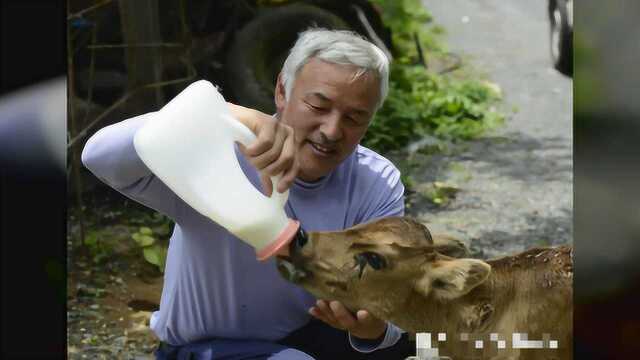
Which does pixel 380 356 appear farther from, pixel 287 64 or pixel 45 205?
pixel 45 205

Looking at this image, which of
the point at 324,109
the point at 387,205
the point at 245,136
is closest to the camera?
the point at 245,136

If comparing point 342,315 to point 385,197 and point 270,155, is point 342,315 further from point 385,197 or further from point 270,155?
point 270,155

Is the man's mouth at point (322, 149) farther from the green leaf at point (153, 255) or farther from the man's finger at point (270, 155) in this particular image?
the green leaf at point (153, 255)

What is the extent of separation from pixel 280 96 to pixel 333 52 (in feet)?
0.91

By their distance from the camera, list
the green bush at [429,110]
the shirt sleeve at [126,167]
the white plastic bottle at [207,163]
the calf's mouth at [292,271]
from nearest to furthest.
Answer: the white plastic bottle at [207,163]
the shirt sleeve at [126,167]
the calf's mouth at [292,271]
the green bush at [429,110]

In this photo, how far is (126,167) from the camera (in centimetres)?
351

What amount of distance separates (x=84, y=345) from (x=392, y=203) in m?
1.44

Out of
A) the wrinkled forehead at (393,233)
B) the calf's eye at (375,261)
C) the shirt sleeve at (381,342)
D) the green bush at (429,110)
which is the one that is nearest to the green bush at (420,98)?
the green bush at (429,110)

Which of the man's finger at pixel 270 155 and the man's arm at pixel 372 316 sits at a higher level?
the man's finger at pixel 270 155

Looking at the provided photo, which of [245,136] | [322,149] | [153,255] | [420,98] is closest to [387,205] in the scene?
[322,149]

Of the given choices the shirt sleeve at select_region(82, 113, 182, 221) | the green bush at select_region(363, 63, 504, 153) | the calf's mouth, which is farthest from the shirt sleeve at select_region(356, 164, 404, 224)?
the shirt sleeve at select_region(82, 113, 182, 221)

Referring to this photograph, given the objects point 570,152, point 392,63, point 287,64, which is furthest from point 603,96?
point 287,64

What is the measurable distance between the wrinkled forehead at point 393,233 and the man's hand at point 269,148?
0.35 m

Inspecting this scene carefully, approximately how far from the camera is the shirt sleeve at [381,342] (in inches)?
148
